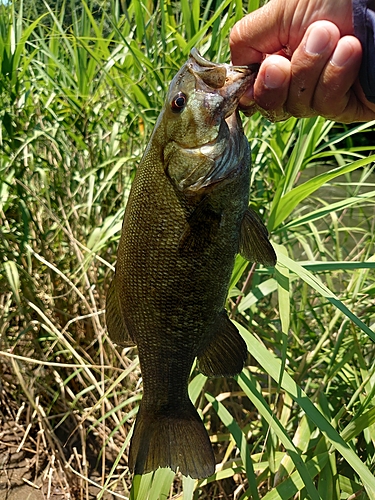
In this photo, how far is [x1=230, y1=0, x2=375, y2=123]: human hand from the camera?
1.28m

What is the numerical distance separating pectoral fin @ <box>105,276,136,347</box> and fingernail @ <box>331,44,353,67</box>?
78 cm

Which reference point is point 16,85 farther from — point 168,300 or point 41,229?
point 168,300

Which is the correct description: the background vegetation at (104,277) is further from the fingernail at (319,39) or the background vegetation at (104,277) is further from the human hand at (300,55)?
the fingernail at (319,39)

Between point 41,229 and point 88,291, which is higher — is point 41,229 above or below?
above

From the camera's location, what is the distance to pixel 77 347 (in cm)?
A: 236

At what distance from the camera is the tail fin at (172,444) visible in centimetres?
126

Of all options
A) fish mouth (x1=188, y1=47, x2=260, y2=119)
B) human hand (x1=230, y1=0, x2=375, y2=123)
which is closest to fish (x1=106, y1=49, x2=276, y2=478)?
fish mouth (x1=188, y1=47, x2=260, y2=119)

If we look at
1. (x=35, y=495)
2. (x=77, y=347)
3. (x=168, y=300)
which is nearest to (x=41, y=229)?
(x=77, y=347)

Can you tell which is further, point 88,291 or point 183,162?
point 88,291

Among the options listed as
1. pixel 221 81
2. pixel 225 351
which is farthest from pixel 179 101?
pixel 225 351

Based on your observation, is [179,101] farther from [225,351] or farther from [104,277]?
[104,277]

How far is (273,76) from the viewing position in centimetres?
131

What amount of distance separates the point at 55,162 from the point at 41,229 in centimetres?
37

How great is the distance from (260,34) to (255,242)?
0.61 metres
